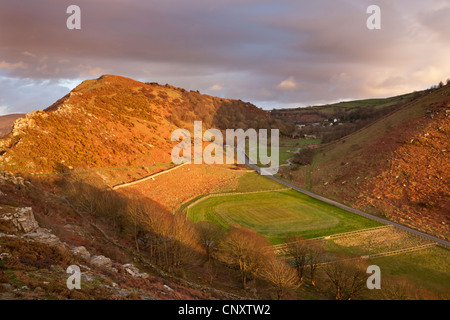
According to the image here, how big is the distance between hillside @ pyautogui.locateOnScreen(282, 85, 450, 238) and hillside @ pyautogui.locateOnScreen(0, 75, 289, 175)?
43034 mm

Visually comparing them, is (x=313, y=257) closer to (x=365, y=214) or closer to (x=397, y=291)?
(x=397, y=291)

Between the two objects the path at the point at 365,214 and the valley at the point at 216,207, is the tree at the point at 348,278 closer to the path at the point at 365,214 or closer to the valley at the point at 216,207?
the valley at the point at 216,207

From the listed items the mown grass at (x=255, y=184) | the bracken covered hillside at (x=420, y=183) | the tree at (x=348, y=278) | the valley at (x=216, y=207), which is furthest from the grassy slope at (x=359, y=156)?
the tree at (x=348, y=278)

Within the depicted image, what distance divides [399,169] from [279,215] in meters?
30.4

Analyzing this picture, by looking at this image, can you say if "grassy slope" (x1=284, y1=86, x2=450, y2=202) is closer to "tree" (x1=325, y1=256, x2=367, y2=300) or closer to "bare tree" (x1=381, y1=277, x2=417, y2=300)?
"tree" (x1=325, y1=256, x2=367, y2=300)

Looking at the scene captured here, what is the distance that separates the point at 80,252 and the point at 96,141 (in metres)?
47.3

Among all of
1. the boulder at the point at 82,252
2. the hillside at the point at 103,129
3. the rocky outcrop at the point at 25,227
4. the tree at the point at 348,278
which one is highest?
the hillside at the point at 103,129

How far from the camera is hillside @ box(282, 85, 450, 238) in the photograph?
44903 mm

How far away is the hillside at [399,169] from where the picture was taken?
44903mm

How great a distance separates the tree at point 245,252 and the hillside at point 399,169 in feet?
93.9

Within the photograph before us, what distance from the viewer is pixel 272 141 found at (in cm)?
13100
